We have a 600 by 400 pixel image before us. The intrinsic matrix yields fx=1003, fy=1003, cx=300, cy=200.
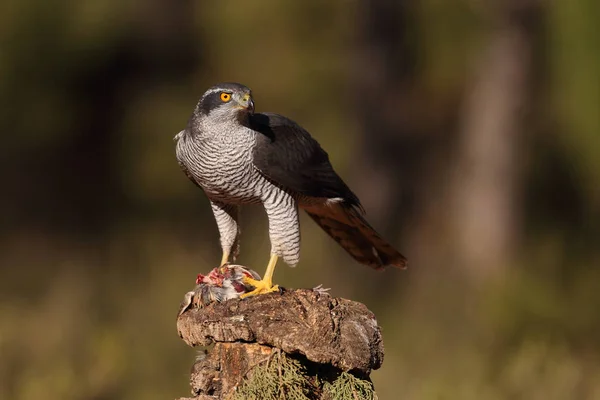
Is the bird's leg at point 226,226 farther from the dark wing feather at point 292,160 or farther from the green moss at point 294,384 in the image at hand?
the green moss at point 294,384

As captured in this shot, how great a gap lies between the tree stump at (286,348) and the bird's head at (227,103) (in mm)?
1205

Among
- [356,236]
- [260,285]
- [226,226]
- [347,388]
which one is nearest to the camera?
[347,388]

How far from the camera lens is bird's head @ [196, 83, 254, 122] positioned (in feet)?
16.5

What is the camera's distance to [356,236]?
19.0ft

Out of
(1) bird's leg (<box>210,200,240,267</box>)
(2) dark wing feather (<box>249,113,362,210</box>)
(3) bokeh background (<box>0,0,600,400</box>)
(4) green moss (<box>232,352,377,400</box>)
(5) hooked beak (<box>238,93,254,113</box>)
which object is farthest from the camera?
(3) bokeh background (<box>0,0,600,400</box>)

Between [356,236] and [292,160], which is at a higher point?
[292,160]

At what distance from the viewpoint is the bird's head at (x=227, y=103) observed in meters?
5.04

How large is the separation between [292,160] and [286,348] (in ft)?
5.16
